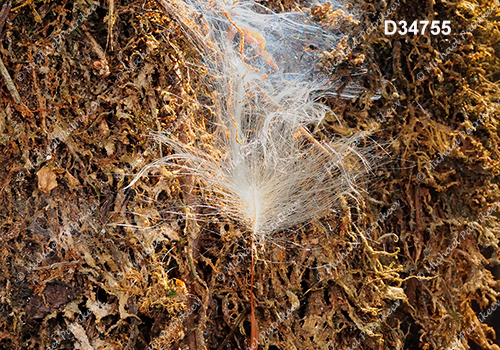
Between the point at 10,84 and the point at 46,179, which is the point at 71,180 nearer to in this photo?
the point at 46,179

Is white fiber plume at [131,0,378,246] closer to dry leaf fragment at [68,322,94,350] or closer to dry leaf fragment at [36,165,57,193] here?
dry leaf fragment at [36,165,57,193]

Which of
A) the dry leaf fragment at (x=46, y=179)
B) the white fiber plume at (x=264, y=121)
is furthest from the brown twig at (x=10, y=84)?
the white fiber plume at (x=264, y=121)

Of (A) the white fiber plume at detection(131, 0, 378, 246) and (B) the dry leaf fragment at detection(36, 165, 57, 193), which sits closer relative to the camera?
(B) the dry leaf fragment at detection(36, 165, 57, 193)

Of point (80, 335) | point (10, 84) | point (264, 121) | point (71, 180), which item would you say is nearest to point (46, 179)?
point (71, 180)

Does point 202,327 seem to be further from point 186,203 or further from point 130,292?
point 186,203

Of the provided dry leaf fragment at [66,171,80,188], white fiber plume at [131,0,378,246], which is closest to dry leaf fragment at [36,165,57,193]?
dry leaf fragment at [66,171,80,188]

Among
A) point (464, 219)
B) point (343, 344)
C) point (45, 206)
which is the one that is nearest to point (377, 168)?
point (464, 219)

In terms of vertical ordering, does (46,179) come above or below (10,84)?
below
